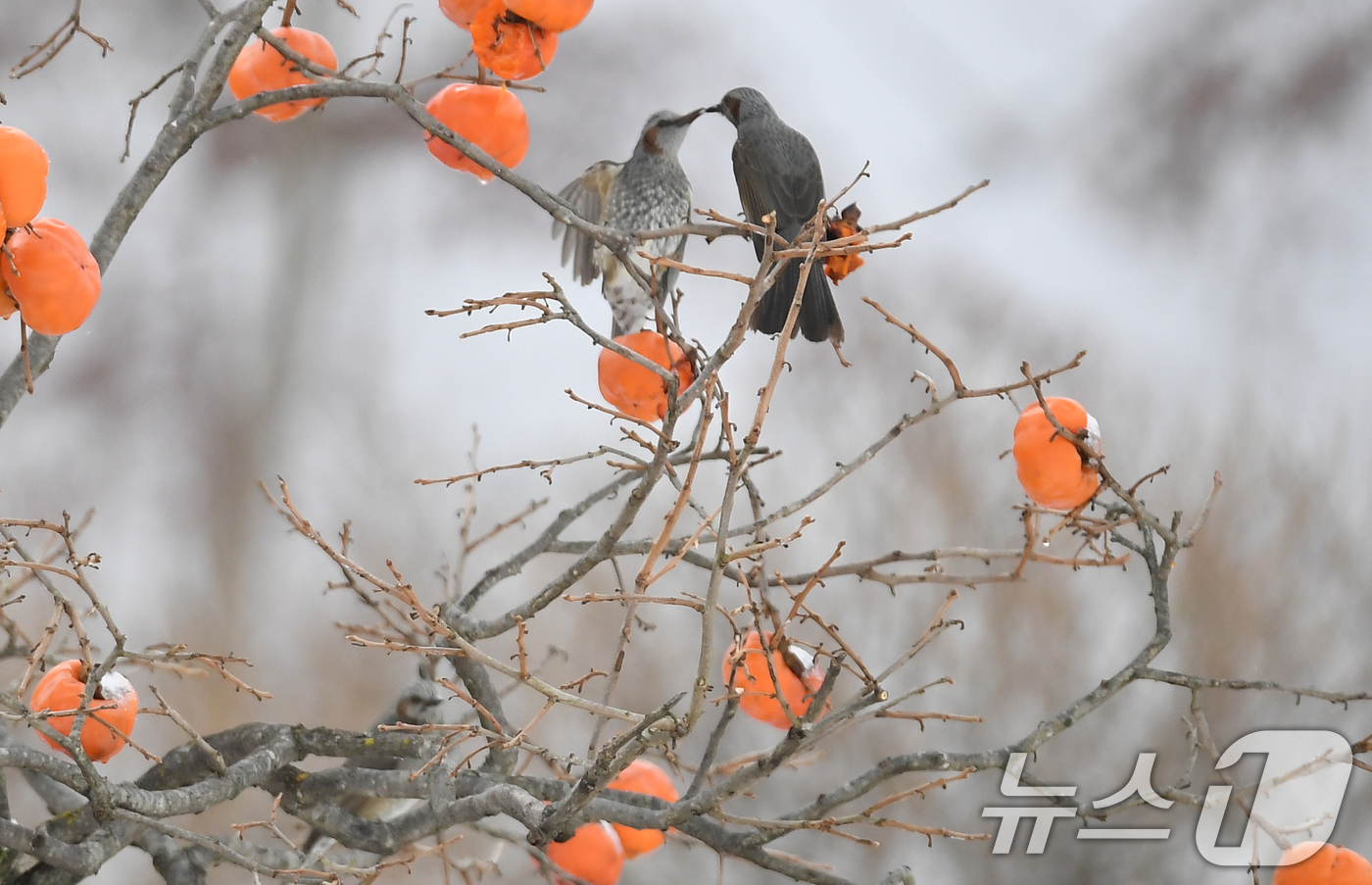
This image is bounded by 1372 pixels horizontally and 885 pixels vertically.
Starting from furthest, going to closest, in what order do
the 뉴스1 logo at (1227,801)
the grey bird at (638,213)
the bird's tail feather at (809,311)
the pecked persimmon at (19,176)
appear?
the grey bird at (638,213)
the bird's tail feather at (809,311)
the 뉴스1 logo at (1227,801)
the pecked persimmon at (19,176)

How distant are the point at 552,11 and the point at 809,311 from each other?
25 cm

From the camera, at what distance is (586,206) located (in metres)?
1.34

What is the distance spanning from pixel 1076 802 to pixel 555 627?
1.82 meters

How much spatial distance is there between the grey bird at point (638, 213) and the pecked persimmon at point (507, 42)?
0.35 metres

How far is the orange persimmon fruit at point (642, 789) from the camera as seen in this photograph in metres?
0.88

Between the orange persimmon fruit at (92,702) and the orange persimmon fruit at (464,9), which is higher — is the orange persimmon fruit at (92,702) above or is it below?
below

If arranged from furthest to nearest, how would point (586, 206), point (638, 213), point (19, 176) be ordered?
point (586, 206)
point (638, 213)
point (19, 176)

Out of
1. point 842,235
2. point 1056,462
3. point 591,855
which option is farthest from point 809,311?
point 591,855

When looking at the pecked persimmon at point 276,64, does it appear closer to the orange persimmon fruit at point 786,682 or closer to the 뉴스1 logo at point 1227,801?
the orange persimmon fruit at point 786,682

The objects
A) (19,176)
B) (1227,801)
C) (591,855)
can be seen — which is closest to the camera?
(19,176)

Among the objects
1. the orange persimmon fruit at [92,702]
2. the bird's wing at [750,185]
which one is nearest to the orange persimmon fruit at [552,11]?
the bird's wing at [750,185]

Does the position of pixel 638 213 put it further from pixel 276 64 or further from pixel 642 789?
pixel 642 789

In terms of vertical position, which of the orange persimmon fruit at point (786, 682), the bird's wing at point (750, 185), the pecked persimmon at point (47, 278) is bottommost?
the pecked persimmon at point (47, 278)

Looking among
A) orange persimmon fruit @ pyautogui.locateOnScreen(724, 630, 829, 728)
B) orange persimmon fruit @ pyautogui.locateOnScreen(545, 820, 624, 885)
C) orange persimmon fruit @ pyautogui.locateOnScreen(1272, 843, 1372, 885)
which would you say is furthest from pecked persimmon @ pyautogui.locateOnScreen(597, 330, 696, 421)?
orange persimmon fruit @ pyautogui.locateOnScreen(1272, 843, 1372, 885)
